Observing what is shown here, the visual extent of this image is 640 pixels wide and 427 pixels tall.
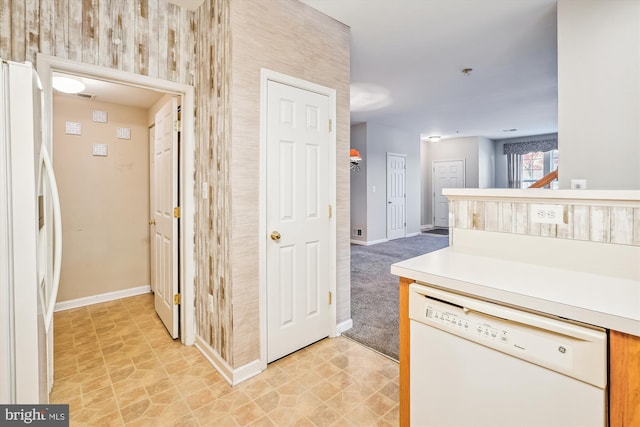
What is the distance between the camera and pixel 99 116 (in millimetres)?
3445

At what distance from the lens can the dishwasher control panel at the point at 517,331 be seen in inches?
33.5

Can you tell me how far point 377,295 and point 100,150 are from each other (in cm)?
358

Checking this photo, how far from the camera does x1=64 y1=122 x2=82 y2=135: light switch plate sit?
3.26 metres

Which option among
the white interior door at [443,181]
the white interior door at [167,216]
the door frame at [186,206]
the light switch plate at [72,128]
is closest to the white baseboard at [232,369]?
the door frame at [186,206]

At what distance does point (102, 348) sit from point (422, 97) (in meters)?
5.14

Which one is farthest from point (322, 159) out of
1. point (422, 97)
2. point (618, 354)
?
point (422, 97)

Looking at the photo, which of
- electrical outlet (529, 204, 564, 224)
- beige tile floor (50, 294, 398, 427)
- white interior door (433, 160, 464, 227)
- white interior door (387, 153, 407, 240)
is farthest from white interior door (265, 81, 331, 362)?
white interior door (433, 160, 464, 227)

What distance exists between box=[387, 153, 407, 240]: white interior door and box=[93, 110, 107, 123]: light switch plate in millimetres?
5449

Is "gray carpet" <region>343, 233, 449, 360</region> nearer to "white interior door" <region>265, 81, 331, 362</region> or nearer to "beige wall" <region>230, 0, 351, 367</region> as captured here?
"white interior door" <region>265, 81, 331, 362</region>

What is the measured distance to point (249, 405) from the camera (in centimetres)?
181

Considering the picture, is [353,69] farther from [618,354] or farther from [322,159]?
[618,354]

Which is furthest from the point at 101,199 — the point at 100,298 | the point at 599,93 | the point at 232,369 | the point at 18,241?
the point at 599,93

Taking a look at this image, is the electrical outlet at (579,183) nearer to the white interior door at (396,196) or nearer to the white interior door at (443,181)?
the white interior door at (396,196)

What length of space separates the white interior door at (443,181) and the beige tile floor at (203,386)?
7683mm
